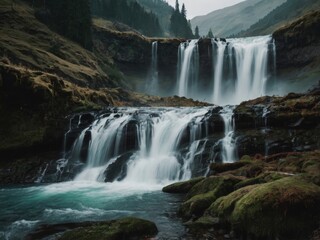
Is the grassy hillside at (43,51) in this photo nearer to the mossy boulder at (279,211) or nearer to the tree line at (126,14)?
the mossy boulder at (279,211)

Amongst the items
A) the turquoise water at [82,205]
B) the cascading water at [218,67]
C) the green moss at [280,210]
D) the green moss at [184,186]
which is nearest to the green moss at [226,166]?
the green moss at [184,186]

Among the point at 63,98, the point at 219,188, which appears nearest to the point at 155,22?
the point at 63,98

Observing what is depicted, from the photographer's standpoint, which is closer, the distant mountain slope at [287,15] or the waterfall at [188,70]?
the waterfall at [188,70]

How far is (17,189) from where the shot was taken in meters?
21.5

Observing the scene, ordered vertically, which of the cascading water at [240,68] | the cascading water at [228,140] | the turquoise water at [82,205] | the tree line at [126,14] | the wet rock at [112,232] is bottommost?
the turquoise water at [82,205]

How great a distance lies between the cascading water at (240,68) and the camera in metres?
52.0

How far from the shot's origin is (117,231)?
31.8 ft

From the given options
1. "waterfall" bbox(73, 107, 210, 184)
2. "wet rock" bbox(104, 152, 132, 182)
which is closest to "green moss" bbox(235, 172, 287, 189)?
"waterfall" bbox(73, 107, 210, 184)

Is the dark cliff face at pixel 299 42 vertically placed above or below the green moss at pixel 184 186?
above

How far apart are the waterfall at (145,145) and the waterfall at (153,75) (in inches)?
1559

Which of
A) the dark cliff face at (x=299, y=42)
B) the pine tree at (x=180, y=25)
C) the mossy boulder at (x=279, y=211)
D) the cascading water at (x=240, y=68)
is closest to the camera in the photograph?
the mossy boulder at (x=279, y=211)

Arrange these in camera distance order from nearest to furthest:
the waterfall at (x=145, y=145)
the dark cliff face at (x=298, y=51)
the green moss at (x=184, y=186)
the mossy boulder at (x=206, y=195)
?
the mossy boulder at (x=206, y=195) → the green moss at (x=184, y=186) → the waterfall at (x=145, y=145) → the dark cliff face at (x=298, y=51)

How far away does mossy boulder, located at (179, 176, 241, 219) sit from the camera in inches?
476

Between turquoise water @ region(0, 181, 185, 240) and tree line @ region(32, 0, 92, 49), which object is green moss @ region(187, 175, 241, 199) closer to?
turquoise water @ region(0, 181, 185, 240)
